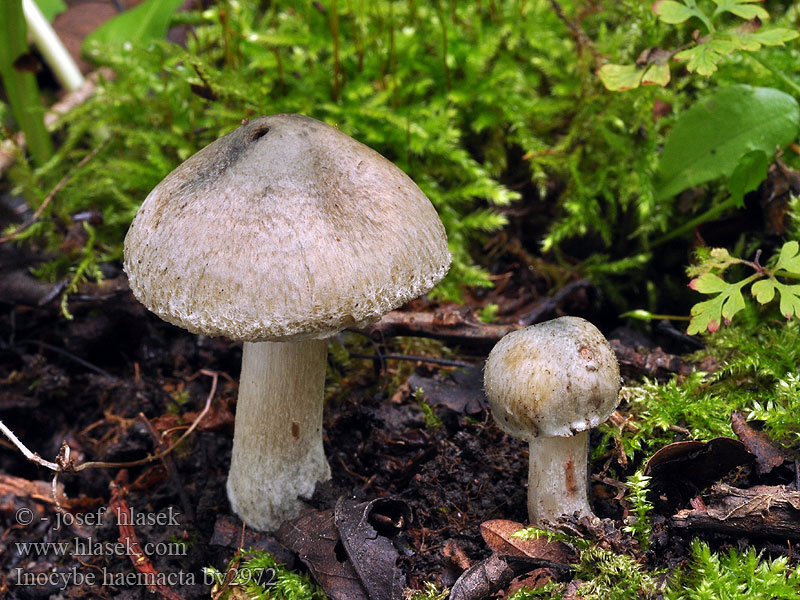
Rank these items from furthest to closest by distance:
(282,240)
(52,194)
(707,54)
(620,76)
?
(52,194) → (620,76) → (707,54) → (282,240)

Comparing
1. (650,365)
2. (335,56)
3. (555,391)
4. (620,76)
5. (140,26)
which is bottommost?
(650,365)

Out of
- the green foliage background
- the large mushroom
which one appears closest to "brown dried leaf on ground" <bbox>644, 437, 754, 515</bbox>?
the large mushroom

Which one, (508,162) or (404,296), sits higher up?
(404,296)

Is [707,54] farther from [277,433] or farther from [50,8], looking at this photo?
[50,8]

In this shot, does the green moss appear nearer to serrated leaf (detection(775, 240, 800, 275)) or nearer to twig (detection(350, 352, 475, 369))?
twig (detection(350, 352, 475, 369))

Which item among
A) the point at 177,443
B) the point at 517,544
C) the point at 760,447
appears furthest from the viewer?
the point at 177,443

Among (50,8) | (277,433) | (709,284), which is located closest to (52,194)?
(50,8)

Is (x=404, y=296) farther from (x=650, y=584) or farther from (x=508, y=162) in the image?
(x=508, y=162)

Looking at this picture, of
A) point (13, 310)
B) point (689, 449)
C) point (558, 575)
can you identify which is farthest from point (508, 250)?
point (13, 310)
